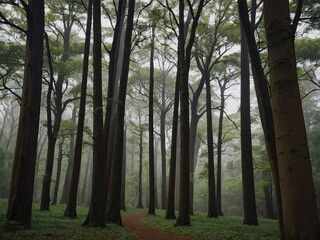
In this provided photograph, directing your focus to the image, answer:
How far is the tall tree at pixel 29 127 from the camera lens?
7872mm

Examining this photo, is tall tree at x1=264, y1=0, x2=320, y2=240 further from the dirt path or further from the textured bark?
the dirt path

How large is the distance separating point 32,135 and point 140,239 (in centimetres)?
427

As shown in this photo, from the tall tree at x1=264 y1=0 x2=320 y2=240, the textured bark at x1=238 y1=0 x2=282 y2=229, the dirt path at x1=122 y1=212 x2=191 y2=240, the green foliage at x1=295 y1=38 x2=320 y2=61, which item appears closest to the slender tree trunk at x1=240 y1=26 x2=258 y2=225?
the green foliage at x1=295 y1=38 x2=320 y2=61

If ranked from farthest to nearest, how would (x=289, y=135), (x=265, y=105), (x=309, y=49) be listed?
(x=309, y=49) → (x=265, y=105) → (x=289, y=135)

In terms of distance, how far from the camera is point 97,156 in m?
9.31

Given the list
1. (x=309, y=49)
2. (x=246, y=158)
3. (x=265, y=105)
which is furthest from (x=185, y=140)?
(x=309, y=49)

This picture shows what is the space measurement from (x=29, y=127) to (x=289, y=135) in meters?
7.48

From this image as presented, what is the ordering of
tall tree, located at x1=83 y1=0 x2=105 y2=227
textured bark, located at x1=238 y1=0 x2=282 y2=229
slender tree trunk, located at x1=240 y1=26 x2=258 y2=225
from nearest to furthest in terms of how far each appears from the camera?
textured bark, located at x1=238 y1=0 x2=282 y2=229
tall tree, located at x1=83 y1=0 x2=105 y2=227
slender tree trunk, located at x1=240 y1=26 x2=258 y2=225

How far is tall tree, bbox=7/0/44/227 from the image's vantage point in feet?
25.8

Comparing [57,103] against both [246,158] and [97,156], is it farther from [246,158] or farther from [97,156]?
[246,158]

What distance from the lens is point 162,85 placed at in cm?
2902

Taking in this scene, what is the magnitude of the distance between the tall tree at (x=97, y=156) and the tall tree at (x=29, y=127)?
180 cm

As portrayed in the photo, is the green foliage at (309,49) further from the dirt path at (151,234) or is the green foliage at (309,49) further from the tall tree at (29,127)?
the tall tree at (29,127)

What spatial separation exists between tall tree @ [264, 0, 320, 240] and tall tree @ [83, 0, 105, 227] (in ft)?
23.5
